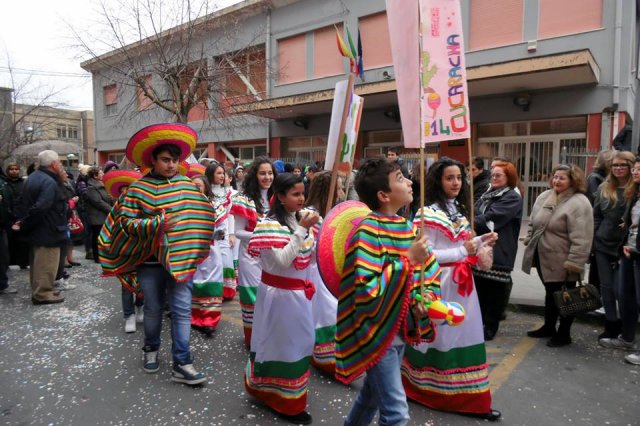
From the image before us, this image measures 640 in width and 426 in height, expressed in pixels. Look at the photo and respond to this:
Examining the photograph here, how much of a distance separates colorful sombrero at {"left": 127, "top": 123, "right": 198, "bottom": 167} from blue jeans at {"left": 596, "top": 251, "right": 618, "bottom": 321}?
3.95m

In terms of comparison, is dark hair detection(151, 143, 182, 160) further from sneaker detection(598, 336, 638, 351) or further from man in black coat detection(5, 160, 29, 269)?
sneaker detection(598, 336, 638, 351)

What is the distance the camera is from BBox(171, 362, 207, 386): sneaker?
355 cm

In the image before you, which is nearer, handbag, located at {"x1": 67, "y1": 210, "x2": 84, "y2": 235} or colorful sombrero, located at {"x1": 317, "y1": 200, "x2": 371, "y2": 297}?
colorful sombrero, located at {"x1": 317, "y1": 200, "x2": 371, "y2": 297}

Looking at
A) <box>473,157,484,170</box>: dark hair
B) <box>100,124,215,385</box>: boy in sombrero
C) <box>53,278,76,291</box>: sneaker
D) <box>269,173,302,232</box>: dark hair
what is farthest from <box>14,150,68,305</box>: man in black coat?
<box>473,157,484,170</box>: dark hair

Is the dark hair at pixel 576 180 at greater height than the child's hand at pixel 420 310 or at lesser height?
greater

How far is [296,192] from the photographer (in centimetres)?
310

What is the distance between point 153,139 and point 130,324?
2265 mm

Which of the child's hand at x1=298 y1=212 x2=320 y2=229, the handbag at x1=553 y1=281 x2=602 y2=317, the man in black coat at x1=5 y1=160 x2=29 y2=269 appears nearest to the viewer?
the child's hand at x1=298 y1=212 x2=320 y2=229

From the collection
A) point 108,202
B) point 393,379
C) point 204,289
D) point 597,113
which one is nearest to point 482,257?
point 393,379

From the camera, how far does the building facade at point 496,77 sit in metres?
10.4

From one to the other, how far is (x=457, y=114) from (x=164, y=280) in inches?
99.6

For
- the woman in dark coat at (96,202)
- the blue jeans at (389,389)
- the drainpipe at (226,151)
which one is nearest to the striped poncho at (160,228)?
the blue jeans at (389,389)

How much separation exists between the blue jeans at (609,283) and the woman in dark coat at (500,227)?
0.87m

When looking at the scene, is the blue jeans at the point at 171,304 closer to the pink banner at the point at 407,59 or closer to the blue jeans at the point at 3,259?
the pink banner at the point at 407,59
